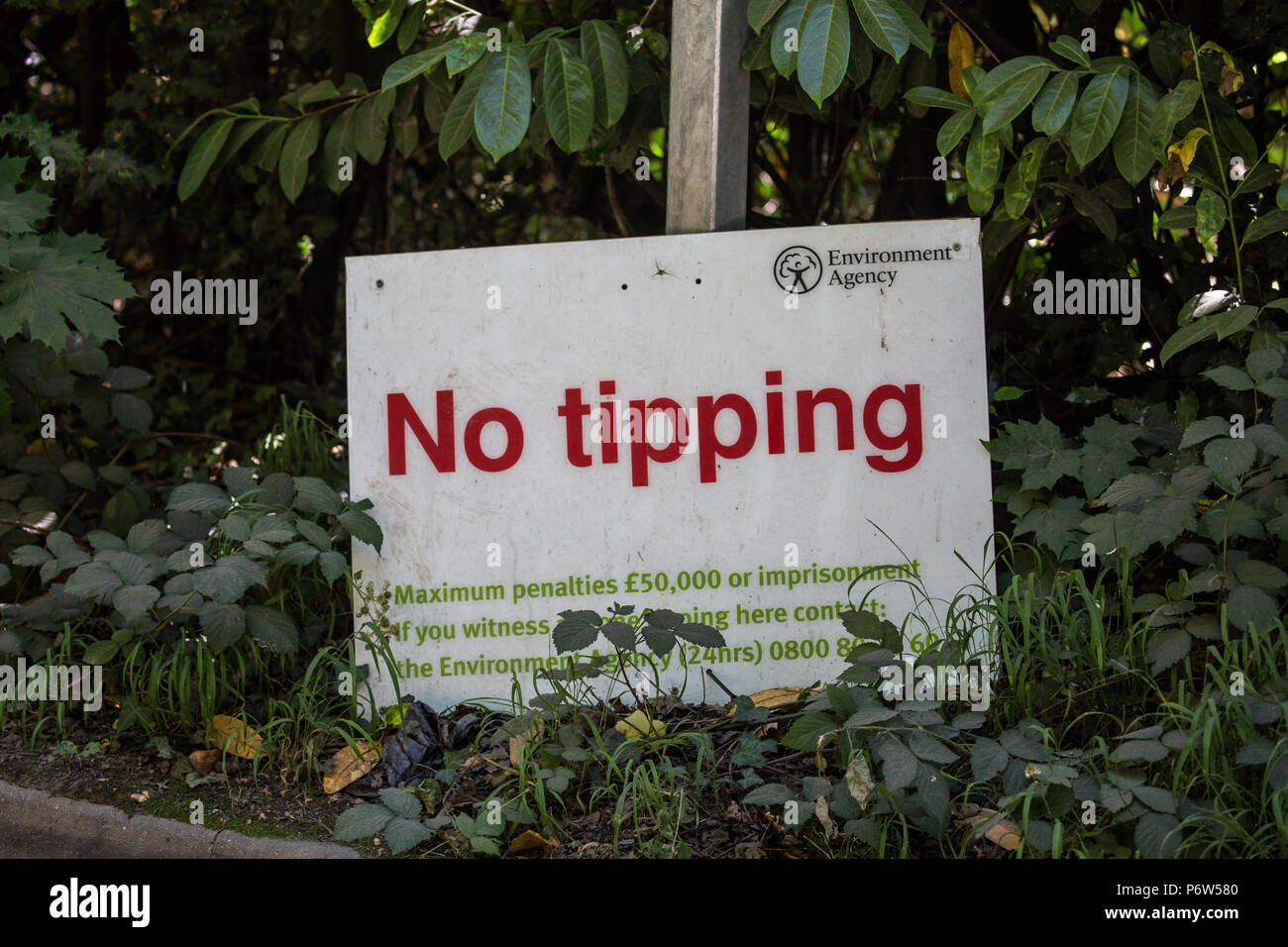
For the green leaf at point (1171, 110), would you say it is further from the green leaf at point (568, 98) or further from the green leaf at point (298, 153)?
the green leaf at point (298, 153)

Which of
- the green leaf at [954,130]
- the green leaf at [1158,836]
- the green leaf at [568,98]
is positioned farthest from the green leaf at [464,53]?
the green leaf at [1158,836]

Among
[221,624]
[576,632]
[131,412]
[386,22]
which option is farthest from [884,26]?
[131,412]

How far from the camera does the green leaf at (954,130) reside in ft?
9.22

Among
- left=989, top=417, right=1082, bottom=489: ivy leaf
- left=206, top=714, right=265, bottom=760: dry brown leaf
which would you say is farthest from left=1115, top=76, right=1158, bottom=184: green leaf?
left=206, top=714, right=265, bottom=760: dry brown leaf

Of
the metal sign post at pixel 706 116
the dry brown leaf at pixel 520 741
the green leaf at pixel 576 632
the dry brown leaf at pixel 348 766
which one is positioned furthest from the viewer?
the metal sign post at pixel 706 116

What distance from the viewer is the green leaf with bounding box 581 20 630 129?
9.70 ft

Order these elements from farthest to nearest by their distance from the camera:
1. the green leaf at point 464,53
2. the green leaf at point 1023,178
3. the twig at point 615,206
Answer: the twig at point 615,206 < the green leaf at point 1023,178 < the green leaf at point 464,53

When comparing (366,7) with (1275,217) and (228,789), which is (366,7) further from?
(1275,217)

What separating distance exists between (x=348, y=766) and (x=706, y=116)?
189cm

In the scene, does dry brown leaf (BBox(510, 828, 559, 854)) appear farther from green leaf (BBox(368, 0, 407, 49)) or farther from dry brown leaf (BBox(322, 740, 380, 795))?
green leaf (BBox(368, 0, 407, 49))

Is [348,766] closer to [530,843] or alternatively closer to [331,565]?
[331,565]

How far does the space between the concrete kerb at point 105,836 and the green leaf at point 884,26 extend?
2142 millimetres

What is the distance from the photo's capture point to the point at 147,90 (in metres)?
4.35

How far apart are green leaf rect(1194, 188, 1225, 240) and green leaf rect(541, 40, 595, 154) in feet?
4.97
